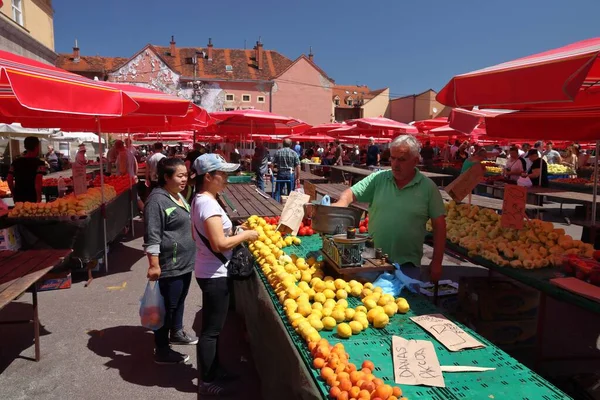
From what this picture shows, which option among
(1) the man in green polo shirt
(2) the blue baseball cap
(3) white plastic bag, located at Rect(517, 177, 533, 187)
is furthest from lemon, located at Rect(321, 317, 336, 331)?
(3) white plastic bag, located at Rect(517, 177, 533, 187)

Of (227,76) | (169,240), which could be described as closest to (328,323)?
(169,240)

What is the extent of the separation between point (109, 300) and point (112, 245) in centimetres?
311

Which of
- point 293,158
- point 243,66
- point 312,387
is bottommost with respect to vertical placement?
point 312,387

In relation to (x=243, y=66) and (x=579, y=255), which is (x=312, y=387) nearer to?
(x=579, y=255)

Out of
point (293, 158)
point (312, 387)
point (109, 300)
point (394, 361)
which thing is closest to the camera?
point (312, 387)

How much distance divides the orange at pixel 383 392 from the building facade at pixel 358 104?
58.5m

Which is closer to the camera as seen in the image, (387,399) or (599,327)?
(387,399)

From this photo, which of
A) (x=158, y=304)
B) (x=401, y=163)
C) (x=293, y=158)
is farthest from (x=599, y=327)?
(x=293, y=158)

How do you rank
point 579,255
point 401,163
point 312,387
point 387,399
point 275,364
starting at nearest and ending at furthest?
point 387,399
point 312,387
point 275,364
point 401,163
point 579,255

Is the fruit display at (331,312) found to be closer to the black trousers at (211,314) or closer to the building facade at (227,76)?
the black trousers at (211,314)

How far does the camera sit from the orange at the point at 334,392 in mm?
1881

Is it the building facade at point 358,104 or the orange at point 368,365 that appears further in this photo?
the building facade at point 358,104

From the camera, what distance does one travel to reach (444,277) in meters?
6.80

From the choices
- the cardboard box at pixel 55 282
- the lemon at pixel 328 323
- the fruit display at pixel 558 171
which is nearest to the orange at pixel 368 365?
the lemon at pixel 328 323
